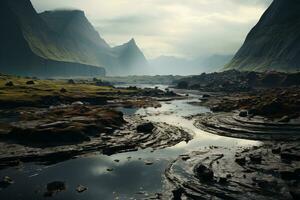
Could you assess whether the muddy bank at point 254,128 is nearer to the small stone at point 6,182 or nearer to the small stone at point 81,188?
the small stone at point 81,188

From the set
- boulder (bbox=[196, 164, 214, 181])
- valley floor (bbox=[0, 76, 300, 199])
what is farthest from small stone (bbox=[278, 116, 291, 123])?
boulder (bbox=[196, 164, 214, 181])

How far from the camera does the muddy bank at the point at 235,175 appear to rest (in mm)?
48562

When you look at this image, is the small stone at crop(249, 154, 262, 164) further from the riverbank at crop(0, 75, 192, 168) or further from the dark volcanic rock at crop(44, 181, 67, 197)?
the dark volcanic rock at crop(44, 181, 67, 197)

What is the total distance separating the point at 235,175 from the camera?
56.7 m

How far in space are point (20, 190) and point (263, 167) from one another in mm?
40361

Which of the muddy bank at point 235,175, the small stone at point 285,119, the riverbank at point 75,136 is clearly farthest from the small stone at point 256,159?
the small stone at point 285,119

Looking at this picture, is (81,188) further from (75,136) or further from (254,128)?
(254,128)

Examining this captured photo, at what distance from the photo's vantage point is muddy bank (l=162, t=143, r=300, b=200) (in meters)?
48.6

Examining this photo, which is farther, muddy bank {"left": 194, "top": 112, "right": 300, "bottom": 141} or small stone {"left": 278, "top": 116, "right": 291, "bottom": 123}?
small stone {"left": 278, "top": 116, "right": 291, "bottom": 123}

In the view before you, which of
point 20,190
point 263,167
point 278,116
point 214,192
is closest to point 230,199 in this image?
point 214,192

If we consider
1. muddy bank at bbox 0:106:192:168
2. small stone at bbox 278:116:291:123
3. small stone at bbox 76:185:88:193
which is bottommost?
small stone at bbox 76:185:88:193

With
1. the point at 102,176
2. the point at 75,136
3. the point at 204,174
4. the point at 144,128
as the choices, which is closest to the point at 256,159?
the point at 204,174

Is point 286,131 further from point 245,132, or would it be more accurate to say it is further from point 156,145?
point 156,145

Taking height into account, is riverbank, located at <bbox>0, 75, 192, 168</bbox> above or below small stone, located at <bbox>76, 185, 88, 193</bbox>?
above
